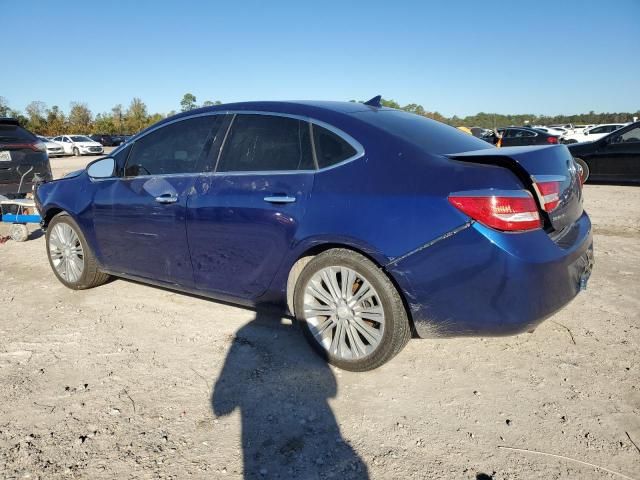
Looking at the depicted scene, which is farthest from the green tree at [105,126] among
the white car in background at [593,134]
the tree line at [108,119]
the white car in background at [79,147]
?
the white car in background at [593,134]

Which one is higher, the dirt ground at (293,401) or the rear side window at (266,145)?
the rear side window at (266,145)

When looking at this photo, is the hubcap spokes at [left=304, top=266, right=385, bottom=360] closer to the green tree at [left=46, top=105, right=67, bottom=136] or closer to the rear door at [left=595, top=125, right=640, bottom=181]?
the rear door at [left=595, top=125, right=640, bottom=181]

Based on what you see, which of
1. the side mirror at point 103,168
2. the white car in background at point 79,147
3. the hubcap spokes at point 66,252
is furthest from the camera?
the white car in background at point 79,147

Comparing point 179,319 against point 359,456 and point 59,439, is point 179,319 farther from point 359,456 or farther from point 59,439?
point 359,456

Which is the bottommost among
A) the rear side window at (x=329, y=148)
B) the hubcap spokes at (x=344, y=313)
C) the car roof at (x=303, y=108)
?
the hubcap spokes at (x=344, y=313)

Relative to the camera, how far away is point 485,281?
2289 millimetres

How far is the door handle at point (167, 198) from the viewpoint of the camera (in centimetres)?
337

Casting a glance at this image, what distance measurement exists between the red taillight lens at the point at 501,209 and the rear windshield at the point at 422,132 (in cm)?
46

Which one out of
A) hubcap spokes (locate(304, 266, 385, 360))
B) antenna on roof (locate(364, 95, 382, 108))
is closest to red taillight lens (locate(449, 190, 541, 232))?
hubcap spokes (locate(304, 266, 385, 360))

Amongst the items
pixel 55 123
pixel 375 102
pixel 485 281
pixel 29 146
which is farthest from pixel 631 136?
pixel 55 123

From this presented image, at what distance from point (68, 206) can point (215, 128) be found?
184 cm

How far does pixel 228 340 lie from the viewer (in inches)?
128

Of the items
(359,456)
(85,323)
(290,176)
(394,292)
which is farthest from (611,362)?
(85,323)

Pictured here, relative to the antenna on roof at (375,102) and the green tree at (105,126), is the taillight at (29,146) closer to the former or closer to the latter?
the antenna on roof at (375,102)
